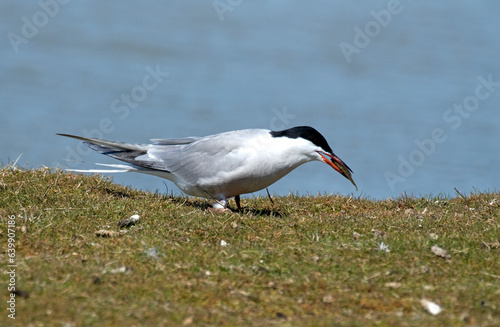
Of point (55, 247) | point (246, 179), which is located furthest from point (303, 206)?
point (55, 247)

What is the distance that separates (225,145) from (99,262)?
94.1 inches

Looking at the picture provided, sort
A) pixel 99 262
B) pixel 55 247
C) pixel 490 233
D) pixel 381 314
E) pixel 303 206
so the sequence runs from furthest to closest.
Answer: pixel 303 206 < pixel 490 233 < pixel 55 247 < pixel 99 262 < pixel 381 314

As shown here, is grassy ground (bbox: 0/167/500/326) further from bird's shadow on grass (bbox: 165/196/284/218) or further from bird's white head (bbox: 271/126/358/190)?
bird's white head (bbox: 271/126/358/190)

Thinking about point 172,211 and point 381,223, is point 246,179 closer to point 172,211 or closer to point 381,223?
point 172,211

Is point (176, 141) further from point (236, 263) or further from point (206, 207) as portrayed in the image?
point (236, 263)

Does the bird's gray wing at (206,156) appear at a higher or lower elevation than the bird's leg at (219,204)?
higher

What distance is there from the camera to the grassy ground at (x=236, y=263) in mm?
3686

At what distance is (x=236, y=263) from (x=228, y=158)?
2014 mm

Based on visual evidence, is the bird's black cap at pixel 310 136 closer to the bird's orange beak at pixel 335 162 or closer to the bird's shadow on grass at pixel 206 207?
the bird's orange beak at pixel 335 162

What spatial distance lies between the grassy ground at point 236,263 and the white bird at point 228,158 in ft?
0.94

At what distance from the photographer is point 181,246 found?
16.0 ft

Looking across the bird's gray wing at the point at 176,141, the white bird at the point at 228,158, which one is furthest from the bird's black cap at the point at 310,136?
the bird's gray wing at the point at 176,141

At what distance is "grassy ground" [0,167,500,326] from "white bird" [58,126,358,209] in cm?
29

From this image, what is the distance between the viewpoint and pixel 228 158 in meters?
6.38
